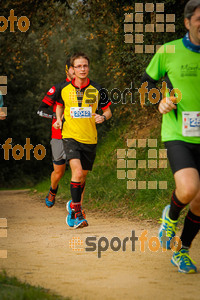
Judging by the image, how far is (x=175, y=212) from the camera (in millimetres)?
5652

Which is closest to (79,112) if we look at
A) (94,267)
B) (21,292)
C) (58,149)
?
(58,149)

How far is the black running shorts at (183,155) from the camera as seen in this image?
5.33m

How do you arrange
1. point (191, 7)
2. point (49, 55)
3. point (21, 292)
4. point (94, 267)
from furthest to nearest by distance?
1. point (49, 55)
2. point (94, 267)
3. point (191, 7)
4. point (21, 292)

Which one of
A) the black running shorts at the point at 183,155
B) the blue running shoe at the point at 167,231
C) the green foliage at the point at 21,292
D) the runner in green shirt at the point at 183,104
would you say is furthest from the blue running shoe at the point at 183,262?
the green foliage at the point at 21,292

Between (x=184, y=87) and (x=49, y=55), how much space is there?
91.7 feet

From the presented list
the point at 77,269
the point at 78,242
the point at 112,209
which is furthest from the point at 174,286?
the point at 112,209

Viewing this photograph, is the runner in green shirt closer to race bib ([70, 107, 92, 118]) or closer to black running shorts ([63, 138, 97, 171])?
race bib ([70, 107, 92, 118])

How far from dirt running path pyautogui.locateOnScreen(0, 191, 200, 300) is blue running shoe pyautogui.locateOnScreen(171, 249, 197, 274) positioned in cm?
8

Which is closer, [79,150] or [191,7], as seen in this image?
[191,7]

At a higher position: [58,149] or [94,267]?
[58,149]

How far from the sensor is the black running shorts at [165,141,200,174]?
5.33 m

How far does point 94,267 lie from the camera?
237 inches

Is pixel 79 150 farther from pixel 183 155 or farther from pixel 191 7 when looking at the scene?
pixel 191 7

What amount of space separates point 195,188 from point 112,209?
7.44 metres
